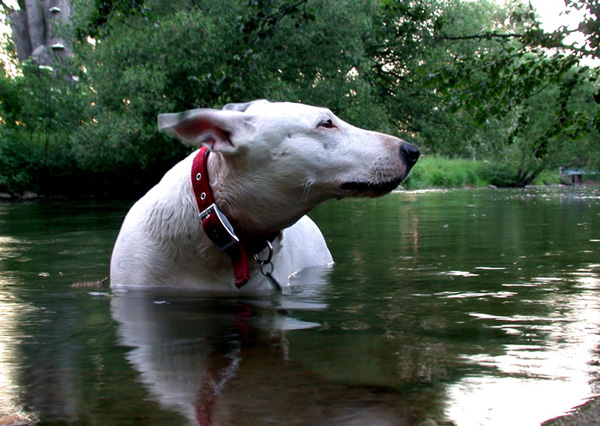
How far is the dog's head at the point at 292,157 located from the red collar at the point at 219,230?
12cm

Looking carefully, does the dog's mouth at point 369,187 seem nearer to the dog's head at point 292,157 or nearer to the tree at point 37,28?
the dog's head at point 292,157

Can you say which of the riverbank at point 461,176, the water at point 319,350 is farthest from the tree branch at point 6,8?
the water at point 319,350

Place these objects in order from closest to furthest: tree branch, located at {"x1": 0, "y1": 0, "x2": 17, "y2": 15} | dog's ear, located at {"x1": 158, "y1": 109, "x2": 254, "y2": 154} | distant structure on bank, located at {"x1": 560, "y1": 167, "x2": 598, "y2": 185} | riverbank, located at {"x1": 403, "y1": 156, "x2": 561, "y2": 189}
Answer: dog's ear, located at {"x1": 158, "y1": 109, "x2": 254, "y2": 154} → tree branch, located at {"x1": 0, "y1": 0, "x2": 17, "y2": 15} → riverbank, located at {"x1": 403, "y1": 156, "x2": 561, "y2": 189} → distant structure on bank, located at {"x1": 560, "y1": 167, "x2": 598, "y2": 185}

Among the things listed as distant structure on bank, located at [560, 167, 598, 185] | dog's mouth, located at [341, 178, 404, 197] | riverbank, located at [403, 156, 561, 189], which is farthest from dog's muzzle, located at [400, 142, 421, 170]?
distant structure on bank, located at [560, 167, 598, 185]

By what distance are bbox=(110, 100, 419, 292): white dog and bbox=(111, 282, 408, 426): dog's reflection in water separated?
20.5 inches

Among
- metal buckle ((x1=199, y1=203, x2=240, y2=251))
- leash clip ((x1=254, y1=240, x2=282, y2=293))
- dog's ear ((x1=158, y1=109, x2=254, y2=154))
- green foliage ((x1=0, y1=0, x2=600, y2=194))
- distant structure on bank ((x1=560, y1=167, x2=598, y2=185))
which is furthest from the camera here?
distant structure on bank ((x1=560, y1=167, x2=598, y2=185))

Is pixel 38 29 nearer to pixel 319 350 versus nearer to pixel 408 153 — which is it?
pixel 408 153

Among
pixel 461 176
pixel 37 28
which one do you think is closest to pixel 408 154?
pixel 37 28

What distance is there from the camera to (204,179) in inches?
169

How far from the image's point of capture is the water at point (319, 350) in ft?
6.73

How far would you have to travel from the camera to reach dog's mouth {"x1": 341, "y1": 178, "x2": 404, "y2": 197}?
4070mm

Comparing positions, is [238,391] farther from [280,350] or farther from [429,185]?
[429,185]

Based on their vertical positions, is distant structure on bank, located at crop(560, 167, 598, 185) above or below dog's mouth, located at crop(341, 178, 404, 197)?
above

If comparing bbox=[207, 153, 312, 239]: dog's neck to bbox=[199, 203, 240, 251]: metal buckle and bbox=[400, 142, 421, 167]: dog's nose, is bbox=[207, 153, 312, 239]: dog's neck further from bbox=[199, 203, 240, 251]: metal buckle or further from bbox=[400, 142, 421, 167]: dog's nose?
bbox=[400, 142, 421, 167]: dog's nose
